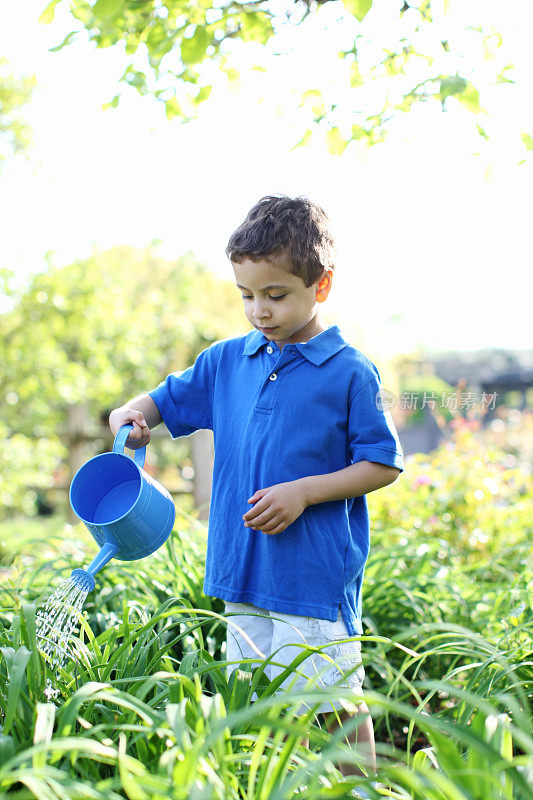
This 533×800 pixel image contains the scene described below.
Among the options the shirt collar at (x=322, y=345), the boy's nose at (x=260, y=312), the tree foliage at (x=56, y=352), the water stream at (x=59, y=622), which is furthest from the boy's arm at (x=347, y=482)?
the tree foliage at (x=56, y=352)

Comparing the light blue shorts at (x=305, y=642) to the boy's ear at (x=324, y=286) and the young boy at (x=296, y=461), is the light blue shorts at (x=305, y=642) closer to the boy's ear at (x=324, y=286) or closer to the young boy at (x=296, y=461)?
the young boy at (x=296, y=461)

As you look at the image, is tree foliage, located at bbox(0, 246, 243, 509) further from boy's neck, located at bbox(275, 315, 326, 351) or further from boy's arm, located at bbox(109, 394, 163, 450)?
boy's neck, located at bbox(275, 315, 326, 351)

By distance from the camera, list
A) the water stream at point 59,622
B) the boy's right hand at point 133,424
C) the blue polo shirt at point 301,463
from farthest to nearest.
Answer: the boy's right hand at point 133,424 < the blue polo shirt at point 301,463 < the water stream at point 59,622

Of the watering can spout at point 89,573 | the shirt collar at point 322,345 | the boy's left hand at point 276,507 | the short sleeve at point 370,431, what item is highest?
the shirt collar at point 322,345

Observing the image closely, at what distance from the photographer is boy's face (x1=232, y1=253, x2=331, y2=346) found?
168 cm

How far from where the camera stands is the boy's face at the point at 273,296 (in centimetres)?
168

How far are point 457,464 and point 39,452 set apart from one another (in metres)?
3.94

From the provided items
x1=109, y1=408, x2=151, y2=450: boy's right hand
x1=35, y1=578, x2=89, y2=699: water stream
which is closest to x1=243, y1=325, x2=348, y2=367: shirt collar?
x1=109, y1=408, x2=151, y2=450: boy's right hand

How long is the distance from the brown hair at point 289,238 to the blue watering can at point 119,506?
55 cm

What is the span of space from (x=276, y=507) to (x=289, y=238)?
63cm

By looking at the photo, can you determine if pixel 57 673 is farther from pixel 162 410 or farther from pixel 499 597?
pixel 499 597

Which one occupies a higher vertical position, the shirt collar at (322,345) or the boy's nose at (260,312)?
the boy's nose at (260,312)

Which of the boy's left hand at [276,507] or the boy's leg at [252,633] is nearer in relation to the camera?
the boy's left hand at [276,507]
